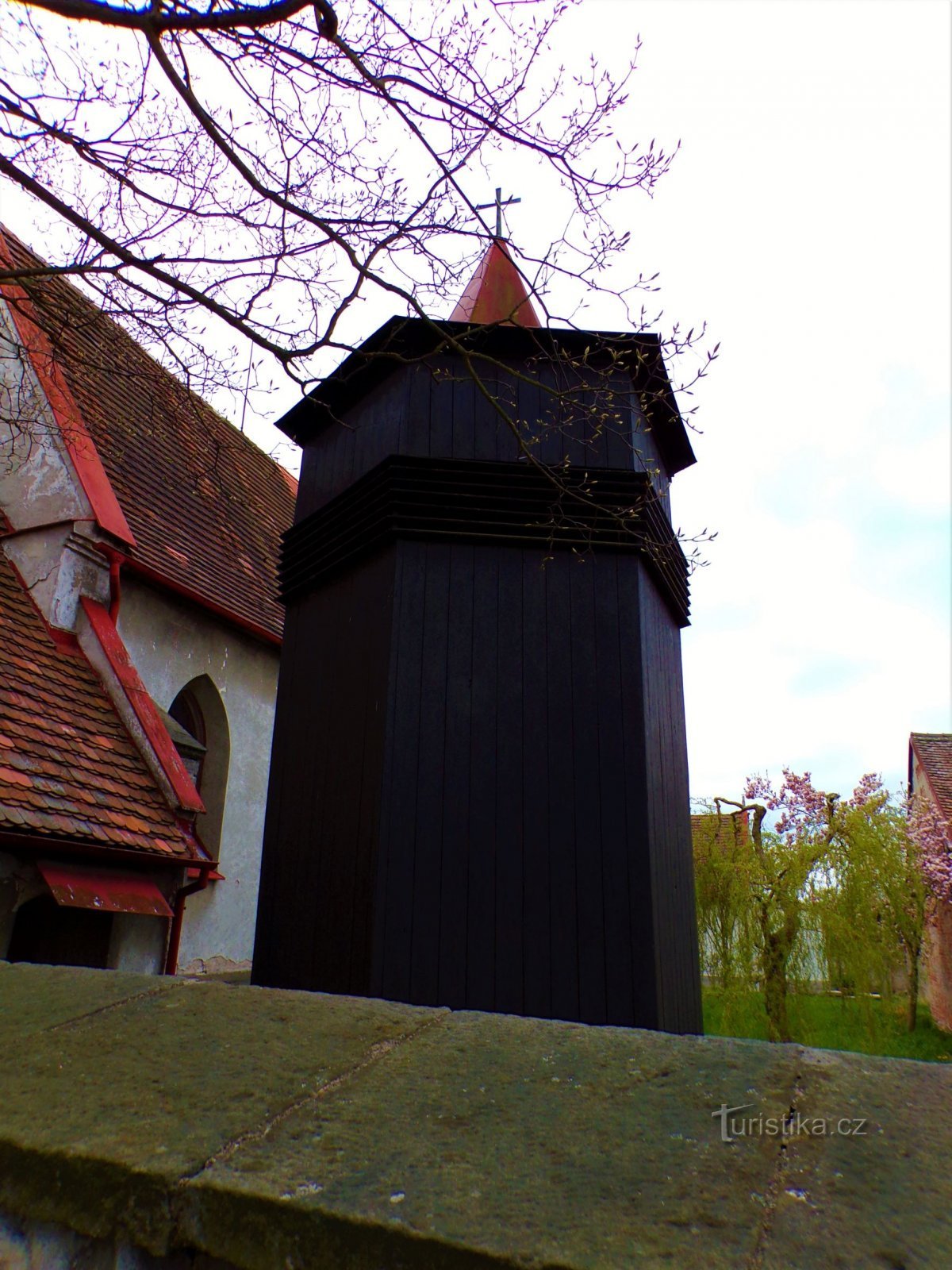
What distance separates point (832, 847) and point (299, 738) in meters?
11.8

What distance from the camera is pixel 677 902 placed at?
220 inches

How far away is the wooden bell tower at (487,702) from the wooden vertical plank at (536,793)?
0.04 ft

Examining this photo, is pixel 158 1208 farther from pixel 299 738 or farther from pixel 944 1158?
pixel 299 738

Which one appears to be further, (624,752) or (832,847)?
(832,847)

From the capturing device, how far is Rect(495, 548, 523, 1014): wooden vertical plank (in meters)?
4.68

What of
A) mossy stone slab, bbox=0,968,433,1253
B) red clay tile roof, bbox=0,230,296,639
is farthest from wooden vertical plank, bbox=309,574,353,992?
mossy stone slab, bbox=0,968,433,1253

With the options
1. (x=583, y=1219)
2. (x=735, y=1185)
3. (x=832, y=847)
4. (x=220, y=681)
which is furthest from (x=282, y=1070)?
(x=832, y=847)

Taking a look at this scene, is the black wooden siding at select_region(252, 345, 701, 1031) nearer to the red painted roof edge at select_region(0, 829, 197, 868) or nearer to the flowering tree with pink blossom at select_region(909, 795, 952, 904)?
the red painted roof edge at select_region(0, 829, 197, 868)

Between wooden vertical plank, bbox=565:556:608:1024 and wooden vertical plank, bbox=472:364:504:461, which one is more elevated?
wooden vertical plank, bbox=472:364:504:461

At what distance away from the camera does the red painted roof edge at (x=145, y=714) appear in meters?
7.57

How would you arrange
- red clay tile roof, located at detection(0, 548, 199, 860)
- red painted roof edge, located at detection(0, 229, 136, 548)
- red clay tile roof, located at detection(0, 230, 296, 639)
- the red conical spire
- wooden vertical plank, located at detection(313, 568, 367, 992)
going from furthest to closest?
1. red clay tile roof, located at detection(0, 230, 296, 639)
2. red painted roof edge, located at detection(0, 229, 136, 548)
3. the red conical spire
4. red clay tile roof, located at detection(0, 548, 199, 860)
5. wooden vertical plank, located at detection(313, 568, 367, 992)

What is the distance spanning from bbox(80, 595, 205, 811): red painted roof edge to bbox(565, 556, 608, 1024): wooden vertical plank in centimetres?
390

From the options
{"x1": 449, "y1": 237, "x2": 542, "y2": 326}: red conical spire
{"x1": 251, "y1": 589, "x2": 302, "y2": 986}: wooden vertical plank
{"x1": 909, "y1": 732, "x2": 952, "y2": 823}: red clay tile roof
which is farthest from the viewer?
{"x1": 909, "y1": 732, "x2": 952, "y2": 823}: red clay tile roof

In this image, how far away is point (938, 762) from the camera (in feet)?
75.7
